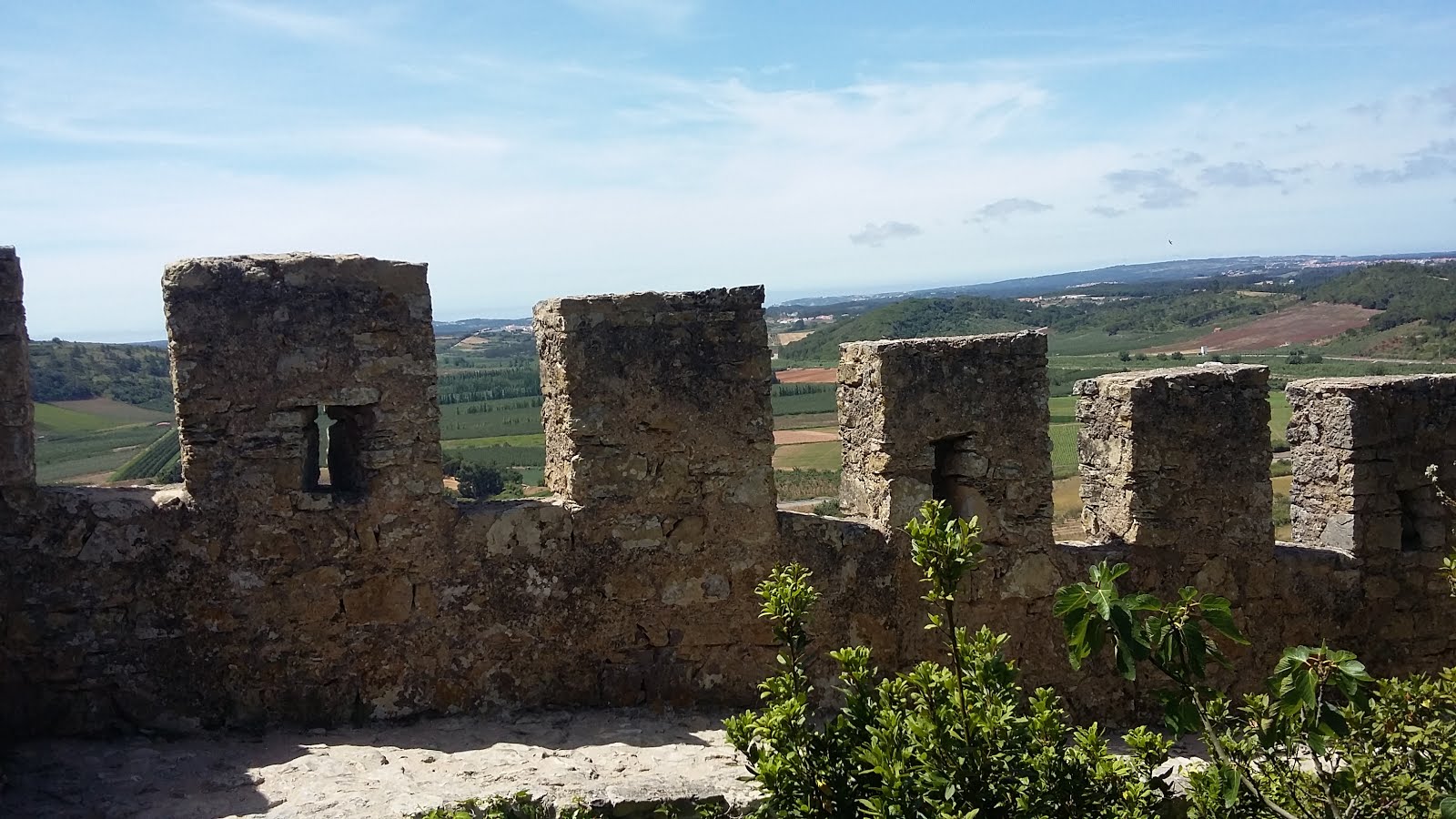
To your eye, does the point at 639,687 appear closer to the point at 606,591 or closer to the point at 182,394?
the point at 606,591

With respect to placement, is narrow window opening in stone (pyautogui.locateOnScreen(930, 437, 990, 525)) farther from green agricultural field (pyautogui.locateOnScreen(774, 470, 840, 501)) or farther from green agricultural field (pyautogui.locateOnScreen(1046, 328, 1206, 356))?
green agricultural field (pyautogui.locateOnScreen(1046, 328, 1206, 356))

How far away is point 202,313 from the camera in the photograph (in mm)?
5555

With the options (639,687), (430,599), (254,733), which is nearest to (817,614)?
(639,687)

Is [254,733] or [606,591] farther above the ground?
[606,591]

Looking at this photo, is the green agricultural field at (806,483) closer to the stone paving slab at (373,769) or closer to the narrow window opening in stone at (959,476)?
the narrow window opening in stone at (959,476)

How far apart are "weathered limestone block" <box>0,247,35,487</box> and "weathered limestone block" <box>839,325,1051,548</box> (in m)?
4.23

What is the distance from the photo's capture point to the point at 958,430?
257 inches

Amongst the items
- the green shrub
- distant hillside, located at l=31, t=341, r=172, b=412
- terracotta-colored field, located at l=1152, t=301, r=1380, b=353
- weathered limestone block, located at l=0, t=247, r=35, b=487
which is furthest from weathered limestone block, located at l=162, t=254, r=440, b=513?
terracotta-colored field, located at l=1152, t=301, r=1380, b=353

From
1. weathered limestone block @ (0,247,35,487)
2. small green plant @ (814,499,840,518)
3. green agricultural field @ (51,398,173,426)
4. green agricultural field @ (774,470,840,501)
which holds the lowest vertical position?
green agricultural field @ (774,470,840,501)

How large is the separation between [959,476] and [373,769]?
3.47m

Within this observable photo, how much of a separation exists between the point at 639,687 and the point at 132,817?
2.48 m

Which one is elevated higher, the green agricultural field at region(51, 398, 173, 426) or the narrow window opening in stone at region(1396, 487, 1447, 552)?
the green agricultural field at region(51, 398, 173, 426)

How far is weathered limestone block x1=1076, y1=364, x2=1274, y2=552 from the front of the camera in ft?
22.4

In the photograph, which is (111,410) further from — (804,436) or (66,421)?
(804,436)
